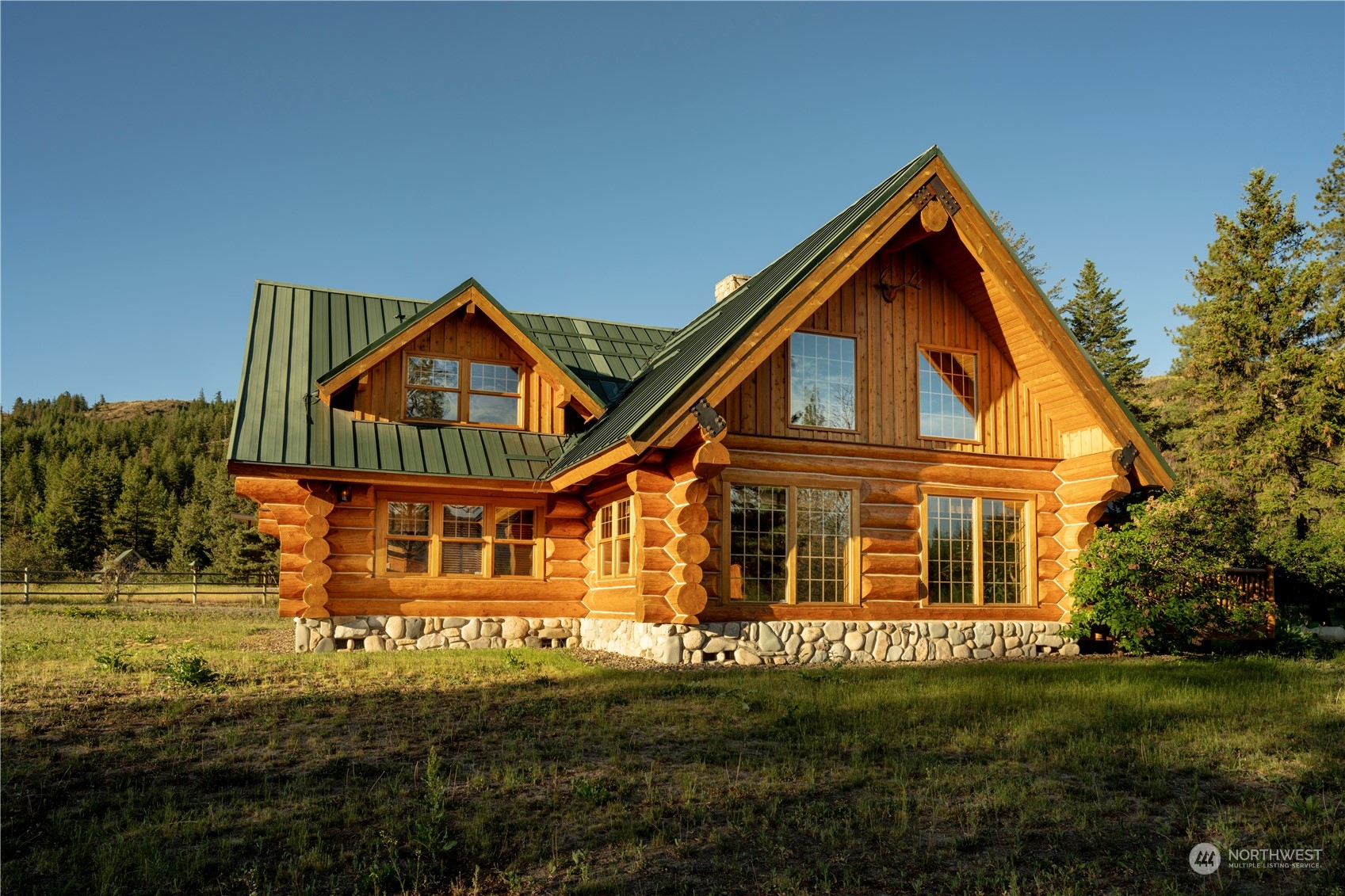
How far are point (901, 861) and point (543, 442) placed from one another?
14.0 meters

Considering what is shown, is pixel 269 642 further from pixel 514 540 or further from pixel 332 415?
pixel 514 540

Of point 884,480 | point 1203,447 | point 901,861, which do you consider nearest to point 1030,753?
point 901,861

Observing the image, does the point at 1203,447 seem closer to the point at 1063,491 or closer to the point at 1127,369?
the point at 1127,369

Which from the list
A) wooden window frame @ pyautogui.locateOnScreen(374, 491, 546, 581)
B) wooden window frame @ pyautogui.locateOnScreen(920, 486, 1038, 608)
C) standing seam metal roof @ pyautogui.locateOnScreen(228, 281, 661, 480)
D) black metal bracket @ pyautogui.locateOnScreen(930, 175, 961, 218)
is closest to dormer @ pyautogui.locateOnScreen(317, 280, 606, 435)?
standing seam metal roof @ pyautogui.locateOnScreen(228, 281, 661, 480)

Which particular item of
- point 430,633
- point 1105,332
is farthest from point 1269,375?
point 430,633

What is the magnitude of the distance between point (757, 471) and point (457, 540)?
599cm

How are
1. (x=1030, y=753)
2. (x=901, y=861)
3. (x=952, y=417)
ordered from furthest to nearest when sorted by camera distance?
(x=952, y=417)
(x=1030, y=753)
(x=901, y=861)

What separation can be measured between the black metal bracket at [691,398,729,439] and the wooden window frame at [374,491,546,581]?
18.5 ft

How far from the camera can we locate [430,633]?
720 inches

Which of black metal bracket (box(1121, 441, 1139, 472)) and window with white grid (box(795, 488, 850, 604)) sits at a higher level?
black metal bracket (box(1121, 441, 1139, 472))

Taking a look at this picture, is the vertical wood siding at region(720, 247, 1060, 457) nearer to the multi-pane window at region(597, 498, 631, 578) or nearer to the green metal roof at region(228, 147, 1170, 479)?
the green metal roof at region(228, 147, 1170, 479)

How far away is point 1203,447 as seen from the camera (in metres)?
37.4
